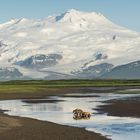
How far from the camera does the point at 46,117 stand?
7712 cm

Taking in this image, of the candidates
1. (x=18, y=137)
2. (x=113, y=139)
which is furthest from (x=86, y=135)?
(x=18, y=137)

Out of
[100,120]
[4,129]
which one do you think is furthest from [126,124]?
[4,129]

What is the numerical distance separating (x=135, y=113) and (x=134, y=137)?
28639 mm

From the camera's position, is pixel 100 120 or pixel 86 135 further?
pixel 100 120

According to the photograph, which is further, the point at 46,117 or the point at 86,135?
the point at 46,117

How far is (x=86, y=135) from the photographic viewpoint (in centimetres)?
5459

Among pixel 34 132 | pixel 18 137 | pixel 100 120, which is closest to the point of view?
pixel 18 137

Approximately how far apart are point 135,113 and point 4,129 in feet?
101

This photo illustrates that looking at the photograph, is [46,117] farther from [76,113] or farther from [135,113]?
[135,113]

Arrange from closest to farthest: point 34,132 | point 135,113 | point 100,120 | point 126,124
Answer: point 34,132 < point 126,124 < point 100,120 < point 135,113

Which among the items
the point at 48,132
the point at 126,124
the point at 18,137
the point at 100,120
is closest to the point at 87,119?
the point at 100,120

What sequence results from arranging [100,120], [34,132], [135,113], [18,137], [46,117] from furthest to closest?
[135,113], [46,117], [100,120], [34,132], [18,137]

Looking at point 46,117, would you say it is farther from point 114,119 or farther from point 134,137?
point 134,137

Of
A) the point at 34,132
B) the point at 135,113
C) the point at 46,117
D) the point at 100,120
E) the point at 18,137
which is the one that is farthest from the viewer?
the point at 135,113
